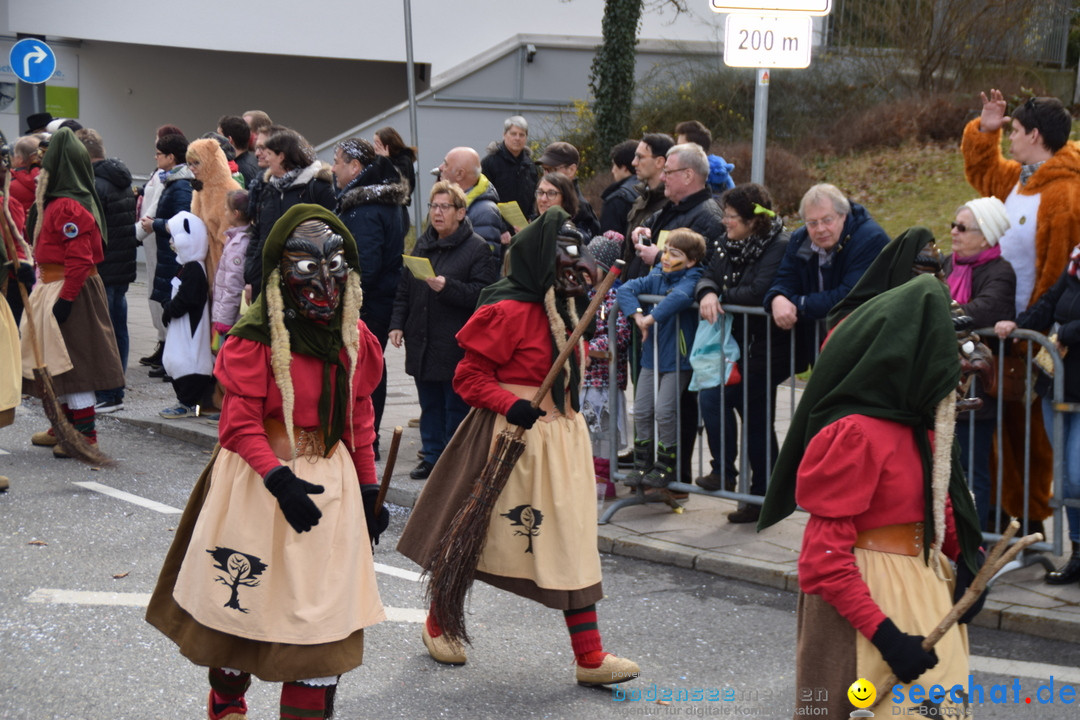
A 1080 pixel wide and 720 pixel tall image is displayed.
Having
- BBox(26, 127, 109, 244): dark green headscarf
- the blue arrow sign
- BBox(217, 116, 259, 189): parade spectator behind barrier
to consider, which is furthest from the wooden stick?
the blue arrow sign

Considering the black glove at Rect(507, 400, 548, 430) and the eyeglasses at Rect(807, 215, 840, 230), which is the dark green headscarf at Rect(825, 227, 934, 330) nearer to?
the black glove at Rect(507, 400, 548, 430)

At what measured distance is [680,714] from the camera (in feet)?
15.1

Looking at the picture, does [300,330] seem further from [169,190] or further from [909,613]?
[169,190]

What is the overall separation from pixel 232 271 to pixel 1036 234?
518 cm

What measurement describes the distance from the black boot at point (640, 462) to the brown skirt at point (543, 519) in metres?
2.27

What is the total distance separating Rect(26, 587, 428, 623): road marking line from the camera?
5.56 metres

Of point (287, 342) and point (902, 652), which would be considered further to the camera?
point (287, 342)

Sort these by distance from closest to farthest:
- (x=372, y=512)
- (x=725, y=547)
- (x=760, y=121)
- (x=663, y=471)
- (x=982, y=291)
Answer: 1. (x=372, y=512)
2. (x=982, y=291)
3. (x=725, y=547)
4. (x=663, y=471)
5. (x=760, y=121)

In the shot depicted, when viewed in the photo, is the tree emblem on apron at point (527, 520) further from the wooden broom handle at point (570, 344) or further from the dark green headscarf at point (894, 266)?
the dark green headscarf at point (894, 266)

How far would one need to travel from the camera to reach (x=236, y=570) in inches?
148

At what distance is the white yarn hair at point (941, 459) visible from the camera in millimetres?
3195

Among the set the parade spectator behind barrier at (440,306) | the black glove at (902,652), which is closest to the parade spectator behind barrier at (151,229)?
the parade spectator behind barrier at (440,306)

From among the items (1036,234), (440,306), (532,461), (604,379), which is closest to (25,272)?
(440,306)

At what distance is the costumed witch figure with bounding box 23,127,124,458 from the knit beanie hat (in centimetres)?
557
